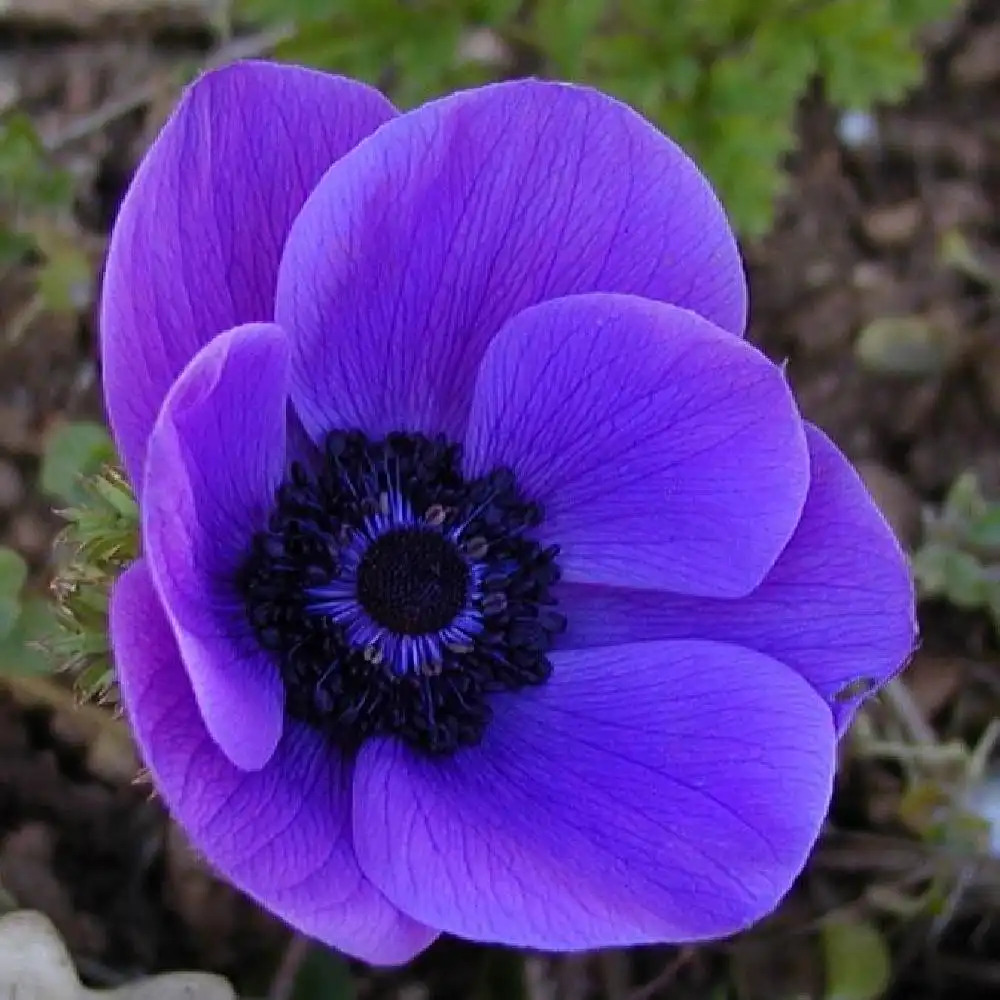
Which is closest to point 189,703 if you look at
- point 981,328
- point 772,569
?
point 772,569

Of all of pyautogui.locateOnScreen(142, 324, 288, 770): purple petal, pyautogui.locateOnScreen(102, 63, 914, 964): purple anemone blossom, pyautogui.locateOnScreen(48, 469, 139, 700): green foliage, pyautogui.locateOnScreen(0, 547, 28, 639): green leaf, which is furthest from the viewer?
pyautogui.locateOnScreen(0, 547, 28, 639): green leaf

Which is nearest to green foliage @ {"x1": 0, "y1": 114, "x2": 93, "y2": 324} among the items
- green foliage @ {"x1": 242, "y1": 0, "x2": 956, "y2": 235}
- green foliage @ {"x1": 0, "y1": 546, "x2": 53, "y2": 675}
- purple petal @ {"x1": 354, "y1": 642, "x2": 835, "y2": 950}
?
green foliage @ {"x1": 242, "y1": 0, "x2": 956, "y2": 235}

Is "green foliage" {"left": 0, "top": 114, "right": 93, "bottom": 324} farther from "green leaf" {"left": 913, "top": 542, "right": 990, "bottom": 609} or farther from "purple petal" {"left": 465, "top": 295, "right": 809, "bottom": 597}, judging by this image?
"green leaf" {"left": 913, "top": 542, "right": 990, "bottom": 609}

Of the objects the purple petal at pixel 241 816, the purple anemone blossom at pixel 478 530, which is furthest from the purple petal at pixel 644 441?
the purple petal at pixel 241 816

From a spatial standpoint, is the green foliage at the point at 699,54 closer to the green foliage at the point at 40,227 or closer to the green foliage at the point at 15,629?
the green foliage at the point at 40,227

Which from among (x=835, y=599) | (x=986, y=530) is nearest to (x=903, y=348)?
(x=986, y=530)
